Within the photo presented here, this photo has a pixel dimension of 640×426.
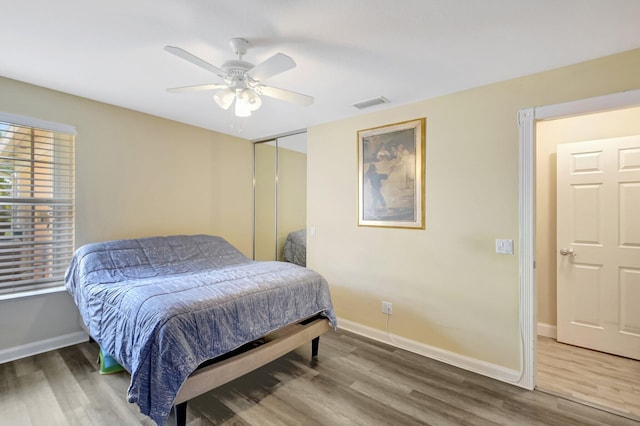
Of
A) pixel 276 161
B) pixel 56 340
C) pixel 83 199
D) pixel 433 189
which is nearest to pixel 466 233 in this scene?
pixel 433 189

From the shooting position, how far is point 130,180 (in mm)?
3254

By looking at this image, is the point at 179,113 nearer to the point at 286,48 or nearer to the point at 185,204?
the point at 185,204

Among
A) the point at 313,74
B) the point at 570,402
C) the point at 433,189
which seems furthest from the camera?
the point at 433,189

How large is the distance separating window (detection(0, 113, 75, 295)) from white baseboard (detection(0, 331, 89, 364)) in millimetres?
498

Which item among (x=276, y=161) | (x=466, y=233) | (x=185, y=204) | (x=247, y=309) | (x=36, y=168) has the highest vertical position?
(x=276, y=161)

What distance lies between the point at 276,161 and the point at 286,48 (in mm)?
2348

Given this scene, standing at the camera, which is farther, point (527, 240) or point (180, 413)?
point (527, 240)

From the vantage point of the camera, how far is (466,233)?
2604 mm

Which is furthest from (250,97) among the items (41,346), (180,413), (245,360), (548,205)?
(548,205)

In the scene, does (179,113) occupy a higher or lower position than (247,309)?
higher

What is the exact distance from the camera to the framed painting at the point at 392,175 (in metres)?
2.87

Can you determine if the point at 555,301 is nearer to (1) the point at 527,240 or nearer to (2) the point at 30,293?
(1) the point at 527,240

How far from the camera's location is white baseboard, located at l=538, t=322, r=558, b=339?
3193mm

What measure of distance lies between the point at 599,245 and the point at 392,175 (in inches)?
83.2
